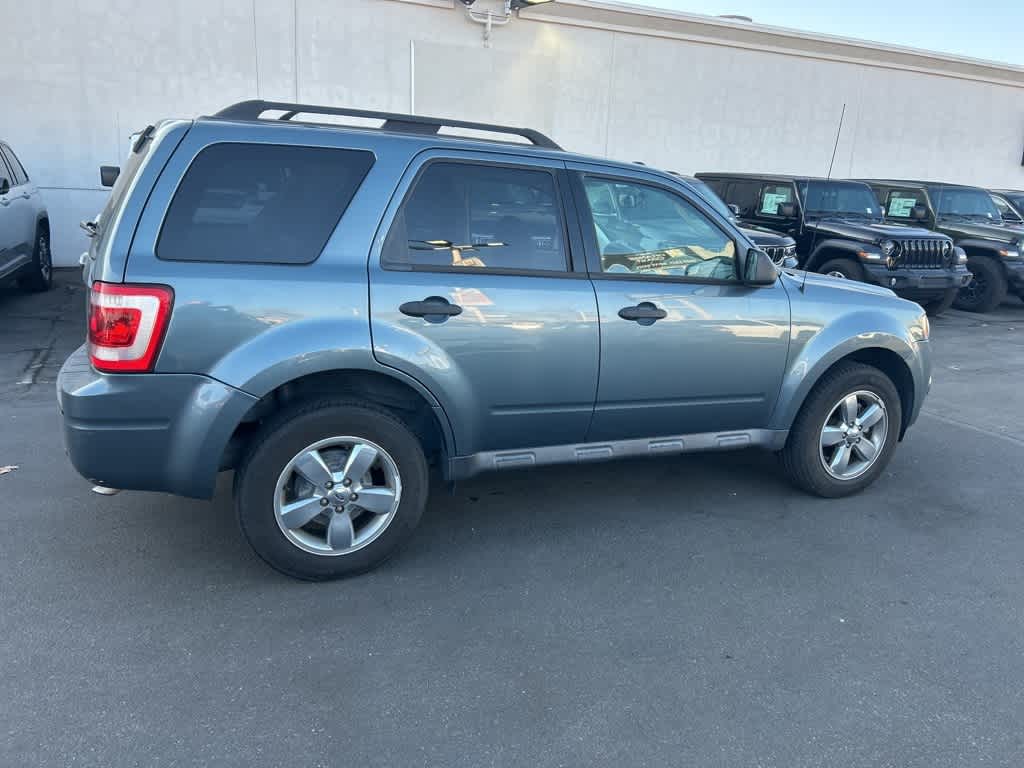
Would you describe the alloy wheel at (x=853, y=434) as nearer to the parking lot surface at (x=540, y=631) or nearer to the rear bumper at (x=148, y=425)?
the parking lot surface at (x=540, y=631)

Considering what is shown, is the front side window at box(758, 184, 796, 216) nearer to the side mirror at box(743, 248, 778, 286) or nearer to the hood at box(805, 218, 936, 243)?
the hood at box(805, 218, 936, 243)

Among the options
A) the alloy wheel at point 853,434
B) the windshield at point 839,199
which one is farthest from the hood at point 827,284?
the windshield at point 839,199

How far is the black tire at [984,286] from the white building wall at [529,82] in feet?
18.7

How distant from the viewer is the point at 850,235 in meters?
10.6

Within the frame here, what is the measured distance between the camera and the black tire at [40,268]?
9398 millimetres

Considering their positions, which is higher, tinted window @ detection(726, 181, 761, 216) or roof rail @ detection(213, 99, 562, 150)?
roof rail @ detection(213, 99, 562, 150)

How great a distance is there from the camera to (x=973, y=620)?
11.3ft

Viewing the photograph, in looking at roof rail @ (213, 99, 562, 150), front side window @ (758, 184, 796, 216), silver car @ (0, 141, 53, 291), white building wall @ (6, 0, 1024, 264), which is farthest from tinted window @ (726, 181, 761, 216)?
silver car @ (0, 141, 53, 291)

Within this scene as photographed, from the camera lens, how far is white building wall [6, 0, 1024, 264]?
1128 cm

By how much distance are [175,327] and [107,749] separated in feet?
4.81

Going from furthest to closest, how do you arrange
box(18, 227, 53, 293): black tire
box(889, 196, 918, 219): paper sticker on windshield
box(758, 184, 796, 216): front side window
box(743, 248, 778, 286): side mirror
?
1. box(889, 196, 918, 219): paper sticker on windshield
2. box(758, 184, 796, 216): front side window
3. box(18, 227, 53, 293): black tire
4. box(743, 248, 778, 286): side mirror

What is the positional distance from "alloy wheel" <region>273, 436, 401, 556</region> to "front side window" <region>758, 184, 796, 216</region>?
30.0 ft

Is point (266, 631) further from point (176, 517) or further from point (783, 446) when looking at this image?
point (783, 446)

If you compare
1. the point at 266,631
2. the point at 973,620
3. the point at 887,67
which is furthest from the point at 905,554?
the point at 887,67
